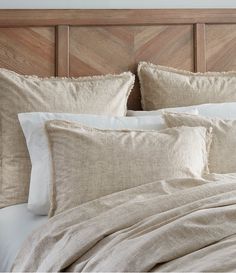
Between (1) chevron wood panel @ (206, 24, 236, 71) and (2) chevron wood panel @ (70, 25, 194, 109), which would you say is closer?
(2) chevron wood panel @ (70, 25, 194, 109)

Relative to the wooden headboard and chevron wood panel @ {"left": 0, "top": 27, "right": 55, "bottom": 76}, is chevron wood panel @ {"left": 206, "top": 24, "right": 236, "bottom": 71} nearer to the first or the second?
the wooden headboard

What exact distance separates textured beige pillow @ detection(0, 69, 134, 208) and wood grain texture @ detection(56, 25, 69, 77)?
15 cm

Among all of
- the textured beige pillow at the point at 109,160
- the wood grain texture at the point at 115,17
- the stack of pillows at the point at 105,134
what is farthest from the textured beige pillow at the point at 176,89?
the textured beige pillow at the point at 109,160

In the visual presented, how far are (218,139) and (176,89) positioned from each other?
495 millimetres

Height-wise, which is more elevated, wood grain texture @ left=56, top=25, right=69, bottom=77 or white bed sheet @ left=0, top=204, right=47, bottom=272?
wood grain texture @ left=56, top=25, right=69, bottom=77

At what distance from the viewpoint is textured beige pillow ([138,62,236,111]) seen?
296 cm

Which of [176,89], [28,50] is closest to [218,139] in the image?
[176,89]

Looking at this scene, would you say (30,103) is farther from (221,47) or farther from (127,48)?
(221,47)

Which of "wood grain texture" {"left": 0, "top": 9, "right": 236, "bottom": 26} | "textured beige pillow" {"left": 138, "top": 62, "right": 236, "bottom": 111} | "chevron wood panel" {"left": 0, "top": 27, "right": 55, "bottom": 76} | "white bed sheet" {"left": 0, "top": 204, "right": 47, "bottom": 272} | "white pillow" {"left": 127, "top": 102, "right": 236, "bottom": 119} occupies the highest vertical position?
"wood grain texture" {"left": 0, "top": 9, "right": 236, "bottom": 26}

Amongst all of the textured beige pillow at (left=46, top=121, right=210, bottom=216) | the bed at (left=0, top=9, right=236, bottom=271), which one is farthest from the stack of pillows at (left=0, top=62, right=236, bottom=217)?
the bed at (left=0, top=9, right=236, bottom=271)

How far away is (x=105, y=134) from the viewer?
7.61 feet

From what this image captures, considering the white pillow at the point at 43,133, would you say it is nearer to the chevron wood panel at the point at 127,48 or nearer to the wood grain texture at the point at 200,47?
the chevron wood panel at the point at 127,48

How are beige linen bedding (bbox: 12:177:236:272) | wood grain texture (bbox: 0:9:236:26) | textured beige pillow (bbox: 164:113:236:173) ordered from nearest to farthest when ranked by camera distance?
1. beige linen bedding (bbox: 12:177:236:272)
2. textured beige pillow (bbox: 164:113:236:173)
3. wood grain texture (bbox: 0:9:236:26)

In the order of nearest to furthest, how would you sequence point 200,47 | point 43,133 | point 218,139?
1. point 43,133
2. point 218,139
3. point 200,47
